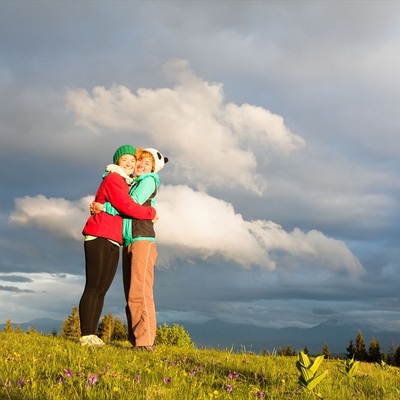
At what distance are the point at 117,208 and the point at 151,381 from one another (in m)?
4.84

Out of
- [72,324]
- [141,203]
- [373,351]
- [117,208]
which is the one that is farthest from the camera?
[373,351]

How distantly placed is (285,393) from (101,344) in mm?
5508

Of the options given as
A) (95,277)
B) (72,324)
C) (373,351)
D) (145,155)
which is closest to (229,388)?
(95,277)

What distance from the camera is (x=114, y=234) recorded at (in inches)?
402

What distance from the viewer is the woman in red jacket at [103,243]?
1000 cm

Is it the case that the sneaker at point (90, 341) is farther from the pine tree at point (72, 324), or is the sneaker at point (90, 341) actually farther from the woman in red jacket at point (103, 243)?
the pine tree at point (72, 324)

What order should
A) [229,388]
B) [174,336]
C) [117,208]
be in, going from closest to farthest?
[229,388]
[117,208]
[174,336]

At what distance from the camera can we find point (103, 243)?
10109 mm

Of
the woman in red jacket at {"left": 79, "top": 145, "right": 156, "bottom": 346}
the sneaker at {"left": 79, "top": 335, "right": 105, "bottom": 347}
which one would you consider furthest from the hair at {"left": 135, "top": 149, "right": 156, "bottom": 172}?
the sneaker at {"left": 79, "top": 335, "right": 105, "bottom": 347}

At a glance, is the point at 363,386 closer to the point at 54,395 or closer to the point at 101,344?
the point at 54,395

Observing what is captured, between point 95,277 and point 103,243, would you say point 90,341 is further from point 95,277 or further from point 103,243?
point 103,243

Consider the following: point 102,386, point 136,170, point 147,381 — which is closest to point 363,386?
point 147,381

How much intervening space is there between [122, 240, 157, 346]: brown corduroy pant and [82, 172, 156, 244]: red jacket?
54cm

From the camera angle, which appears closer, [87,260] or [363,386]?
[363,386]
